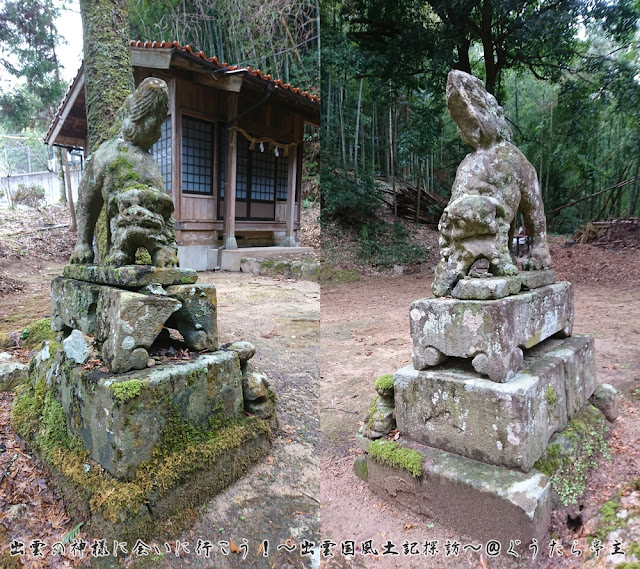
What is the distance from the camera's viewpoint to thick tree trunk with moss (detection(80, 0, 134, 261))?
15.2 ft

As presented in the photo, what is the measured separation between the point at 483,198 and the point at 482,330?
Result: 72 centimetres

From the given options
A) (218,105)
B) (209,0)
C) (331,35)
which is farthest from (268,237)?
(209,0)

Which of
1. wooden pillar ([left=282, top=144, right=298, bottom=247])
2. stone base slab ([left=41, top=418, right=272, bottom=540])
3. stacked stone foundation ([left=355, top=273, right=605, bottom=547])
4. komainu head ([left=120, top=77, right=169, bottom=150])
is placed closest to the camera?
stone base slab ([left=41, top=418, right=272, bottom=540])

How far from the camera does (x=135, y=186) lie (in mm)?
2529

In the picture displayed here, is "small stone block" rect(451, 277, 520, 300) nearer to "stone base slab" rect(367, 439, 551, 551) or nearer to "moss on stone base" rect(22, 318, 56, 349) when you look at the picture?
"stone base slab" rect(367, 439, 551, 551)

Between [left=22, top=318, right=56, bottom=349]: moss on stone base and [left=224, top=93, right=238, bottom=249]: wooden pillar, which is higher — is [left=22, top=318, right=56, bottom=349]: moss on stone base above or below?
below

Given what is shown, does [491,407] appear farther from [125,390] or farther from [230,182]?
[230,182]

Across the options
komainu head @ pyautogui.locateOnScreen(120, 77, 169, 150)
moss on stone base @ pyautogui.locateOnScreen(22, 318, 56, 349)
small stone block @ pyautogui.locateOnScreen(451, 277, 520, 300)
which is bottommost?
moss on stone base @ pyautogui.locateOnScreen(22, 318, 56, 349)

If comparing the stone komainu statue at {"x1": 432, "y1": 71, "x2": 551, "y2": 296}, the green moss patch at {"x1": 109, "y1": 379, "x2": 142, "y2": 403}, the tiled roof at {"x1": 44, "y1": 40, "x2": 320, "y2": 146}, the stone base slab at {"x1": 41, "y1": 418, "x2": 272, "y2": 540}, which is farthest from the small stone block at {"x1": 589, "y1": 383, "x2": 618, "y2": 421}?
the tiled roof at {"x1": 44, "y1": 40, "x2": 320, "y2": 146}

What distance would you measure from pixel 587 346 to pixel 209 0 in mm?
11128

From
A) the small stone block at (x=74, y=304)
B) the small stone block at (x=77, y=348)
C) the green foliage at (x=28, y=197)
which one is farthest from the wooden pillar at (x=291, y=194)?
Answer: the green foliage at (x=28, y=197)

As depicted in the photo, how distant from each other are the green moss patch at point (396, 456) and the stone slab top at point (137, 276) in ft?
4.68

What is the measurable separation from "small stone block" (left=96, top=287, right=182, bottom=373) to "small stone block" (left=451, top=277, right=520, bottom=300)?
1.54m

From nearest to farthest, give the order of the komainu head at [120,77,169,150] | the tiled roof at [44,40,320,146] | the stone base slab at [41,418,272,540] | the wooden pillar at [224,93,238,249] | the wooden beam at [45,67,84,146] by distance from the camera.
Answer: the stone base slab at [41,418,272,540] < the komainu head at [120,77,169,150] < the tiled roof at [44,40,320,146] < the wooden beam at [45,67,84,146] < the wooden pillar at [224,93,238,249]
